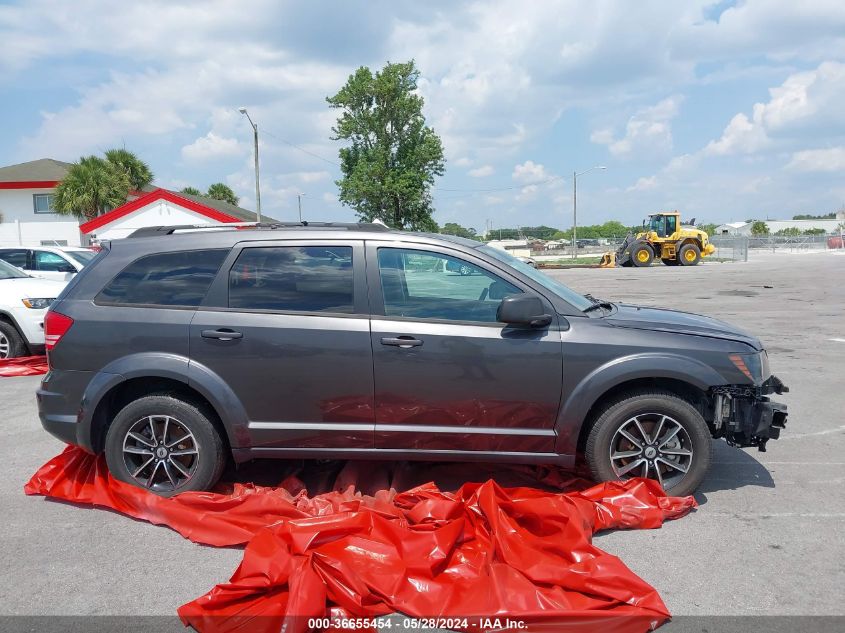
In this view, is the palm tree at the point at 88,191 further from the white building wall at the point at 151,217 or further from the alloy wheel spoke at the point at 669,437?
the alloy wheel spoke at the point at 669,437

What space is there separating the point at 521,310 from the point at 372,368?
100cm

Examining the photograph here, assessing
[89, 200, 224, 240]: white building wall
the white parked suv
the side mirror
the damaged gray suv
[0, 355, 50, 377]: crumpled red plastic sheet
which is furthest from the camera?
[89, 200, 224, 240]: white building wall

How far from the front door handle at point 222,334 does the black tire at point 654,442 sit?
240 centimetres

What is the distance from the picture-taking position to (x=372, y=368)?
14.3 feet

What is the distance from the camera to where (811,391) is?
7727 mm

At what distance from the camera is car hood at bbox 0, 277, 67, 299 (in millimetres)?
9602

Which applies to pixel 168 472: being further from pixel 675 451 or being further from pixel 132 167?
pixel 132 167

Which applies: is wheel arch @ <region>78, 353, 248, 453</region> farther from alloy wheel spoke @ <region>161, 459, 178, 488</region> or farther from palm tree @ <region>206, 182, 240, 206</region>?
palm tree @ <region>206, 182, 240, 206</region>

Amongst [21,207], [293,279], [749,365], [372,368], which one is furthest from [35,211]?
[749,365]

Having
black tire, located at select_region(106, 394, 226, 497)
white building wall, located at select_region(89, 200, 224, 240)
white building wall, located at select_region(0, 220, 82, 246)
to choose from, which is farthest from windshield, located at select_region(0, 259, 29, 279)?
white building wall, located at select_region(0, 220, 82, 246)

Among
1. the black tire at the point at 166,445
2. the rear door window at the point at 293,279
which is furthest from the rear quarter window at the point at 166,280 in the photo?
the black tire at the point at 166,445

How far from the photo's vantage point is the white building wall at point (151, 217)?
115ft

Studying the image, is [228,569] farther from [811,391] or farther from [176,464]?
[811,391]

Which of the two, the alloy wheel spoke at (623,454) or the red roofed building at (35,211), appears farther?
the red roofed building at (35,211)
